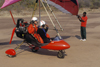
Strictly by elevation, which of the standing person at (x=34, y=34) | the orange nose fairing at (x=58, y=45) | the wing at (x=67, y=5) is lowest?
the orange nose fairing at (x=58, y=45)

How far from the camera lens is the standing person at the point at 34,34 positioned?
26.2ft

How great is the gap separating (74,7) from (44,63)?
4.47 meters

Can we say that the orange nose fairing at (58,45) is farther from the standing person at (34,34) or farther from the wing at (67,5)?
the wing at (67,5)

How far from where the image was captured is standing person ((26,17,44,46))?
8.00 m

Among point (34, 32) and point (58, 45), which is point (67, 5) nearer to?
point (34, 32)

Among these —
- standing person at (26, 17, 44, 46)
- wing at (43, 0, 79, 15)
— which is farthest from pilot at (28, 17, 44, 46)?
wing at (43, 0, 79, 15)

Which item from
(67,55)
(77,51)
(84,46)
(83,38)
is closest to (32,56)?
(67,55)

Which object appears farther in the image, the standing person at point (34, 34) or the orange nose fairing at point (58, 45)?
the standing person at point (34, 34)

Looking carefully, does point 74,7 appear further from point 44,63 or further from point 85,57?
point 44,63

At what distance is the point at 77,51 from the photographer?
929 centimetres

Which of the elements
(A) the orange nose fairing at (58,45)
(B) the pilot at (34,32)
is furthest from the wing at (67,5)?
(A) the orange nose fairing at (58,45)

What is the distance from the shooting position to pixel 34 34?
820 centimetres

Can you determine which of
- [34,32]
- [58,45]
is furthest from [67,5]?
[58,45]

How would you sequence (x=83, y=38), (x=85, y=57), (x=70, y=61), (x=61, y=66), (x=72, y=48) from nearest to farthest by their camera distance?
(x=61, y=66) < (x=70, y=61) < (x=85, y=57) < (x=72, y=48) < (x=83, y=38)
